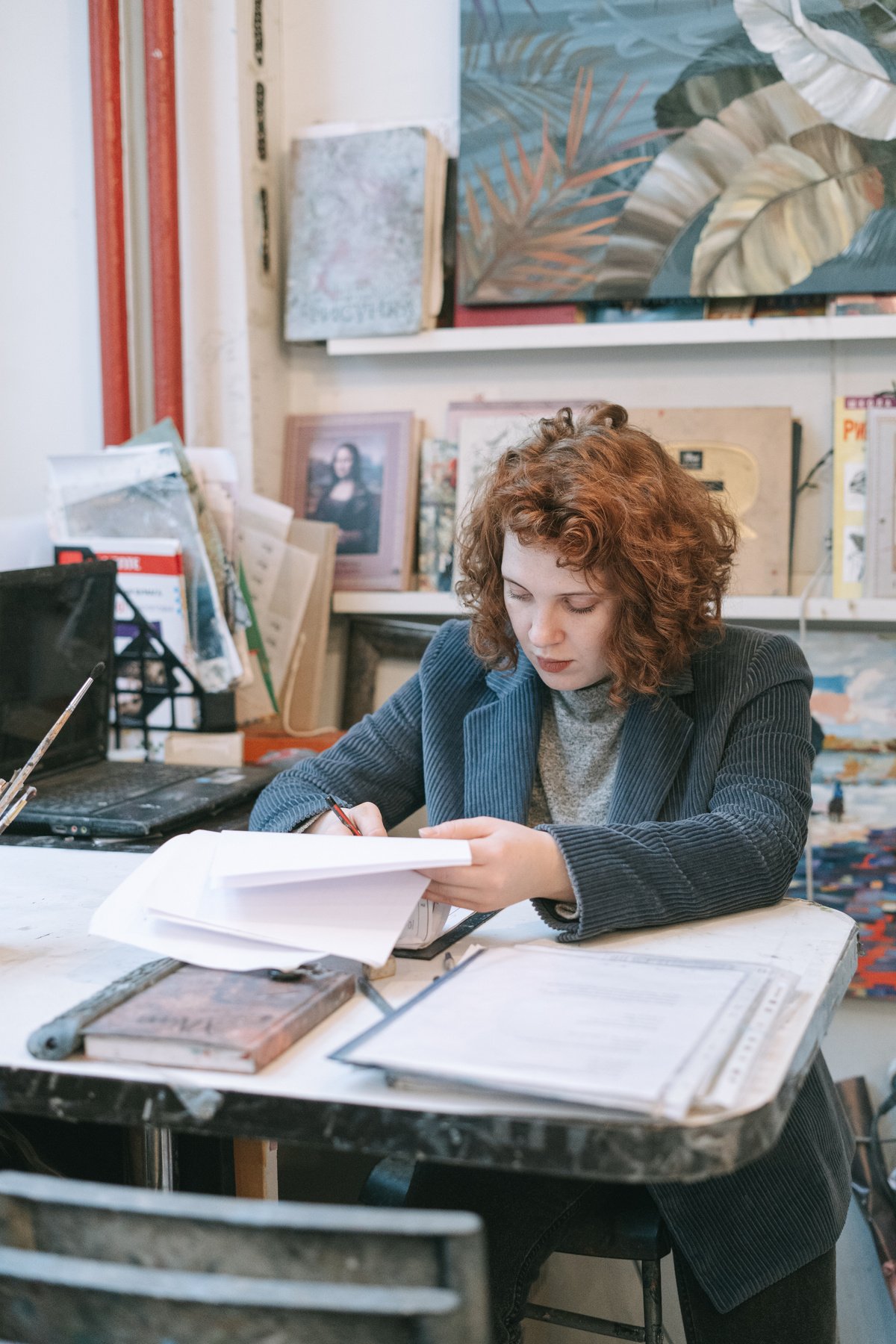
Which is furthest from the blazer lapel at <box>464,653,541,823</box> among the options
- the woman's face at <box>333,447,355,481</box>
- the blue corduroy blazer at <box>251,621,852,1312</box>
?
the woman's face at <box>333,447,355,481</box>

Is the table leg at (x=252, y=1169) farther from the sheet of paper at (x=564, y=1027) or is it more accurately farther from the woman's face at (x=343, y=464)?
the woman's face at (x=343, y=464)

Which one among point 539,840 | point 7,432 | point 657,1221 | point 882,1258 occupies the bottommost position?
point 882,1258

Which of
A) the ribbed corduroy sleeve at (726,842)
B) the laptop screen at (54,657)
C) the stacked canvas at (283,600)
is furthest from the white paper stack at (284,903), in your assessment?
the stacked canvas at (283,600)

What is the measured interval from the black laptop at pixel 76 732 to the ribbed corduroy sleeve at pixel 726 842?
65 cm

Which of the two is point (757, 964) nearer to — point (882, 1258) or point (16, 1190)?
point (16, 1190)

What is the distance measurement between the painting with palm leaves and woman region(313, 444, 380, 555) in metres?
0.40

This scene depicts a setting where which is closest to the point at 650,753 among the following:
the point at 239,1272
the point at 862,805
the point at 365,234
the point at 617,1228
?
the point at 617,1228

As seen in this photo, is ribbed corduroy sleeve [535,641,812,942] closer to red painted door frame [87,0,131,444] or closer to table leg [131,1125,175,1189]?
table leg [131,1125,175,1189]

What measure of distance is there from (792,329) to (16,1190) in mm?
1908

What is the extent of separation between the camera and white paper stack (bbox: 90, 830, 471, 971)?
2.91 feet

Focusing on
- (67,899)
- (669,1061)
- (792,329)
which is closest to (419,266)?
(792,329)

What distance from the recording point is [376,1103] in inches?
27.5

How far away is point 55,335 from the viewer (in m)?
2.23

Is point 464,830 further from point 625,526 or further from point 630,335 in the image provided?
point 630,335
